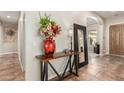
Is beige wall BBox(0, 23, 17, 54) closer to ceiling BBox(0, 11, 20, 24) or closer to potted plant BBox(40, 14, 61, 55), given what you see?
ceiling BBox(0, 11, 20, 24)

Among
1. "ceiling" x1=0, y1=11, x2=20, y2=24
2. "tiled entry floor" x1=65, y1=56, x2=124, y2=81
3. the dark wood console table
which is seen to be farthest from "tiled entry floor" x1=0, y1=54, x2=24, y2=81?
"tiled entry floor" x1=65, y1=56, x2=124, y2=81

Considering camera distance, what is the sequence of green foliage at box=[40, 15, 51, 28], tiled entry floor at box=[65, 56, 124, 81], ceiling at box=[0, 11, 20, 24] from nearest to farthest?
ceiling at box=[0, 11, 20, 24], green foliage at box=[40, 15, 51, 28], tiled entry floor at box=[65, 56, 124, 81]

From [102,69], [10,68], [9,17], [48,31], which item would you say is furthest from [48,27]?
[102,69]

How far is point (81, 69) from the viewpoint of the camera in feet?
6.77

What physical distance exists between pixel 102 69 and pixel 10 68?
1557 mm

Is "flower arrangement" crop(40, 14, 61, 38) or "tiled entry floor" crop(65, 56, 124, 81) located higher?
"flower arrangement" crop(40, 14, 61, 38)

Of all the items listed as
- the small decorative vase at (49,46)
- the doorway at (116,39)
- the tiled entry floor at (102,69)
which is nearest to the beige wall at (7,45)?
the small decorative vase at (49,46)

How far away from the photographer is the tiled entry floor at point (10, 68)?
4.91ft

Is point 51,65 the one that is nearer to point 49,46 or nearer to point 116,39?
point 49,46

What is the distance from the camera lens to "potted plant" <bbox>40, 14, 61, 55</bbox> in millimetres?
1677

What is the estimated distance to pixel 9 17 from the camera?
1.46 metres

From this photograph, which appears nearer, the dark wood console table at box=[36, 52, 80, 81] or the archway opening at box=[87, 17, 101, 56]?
the dark wood console table at box=[36, 52, 80, 81]
